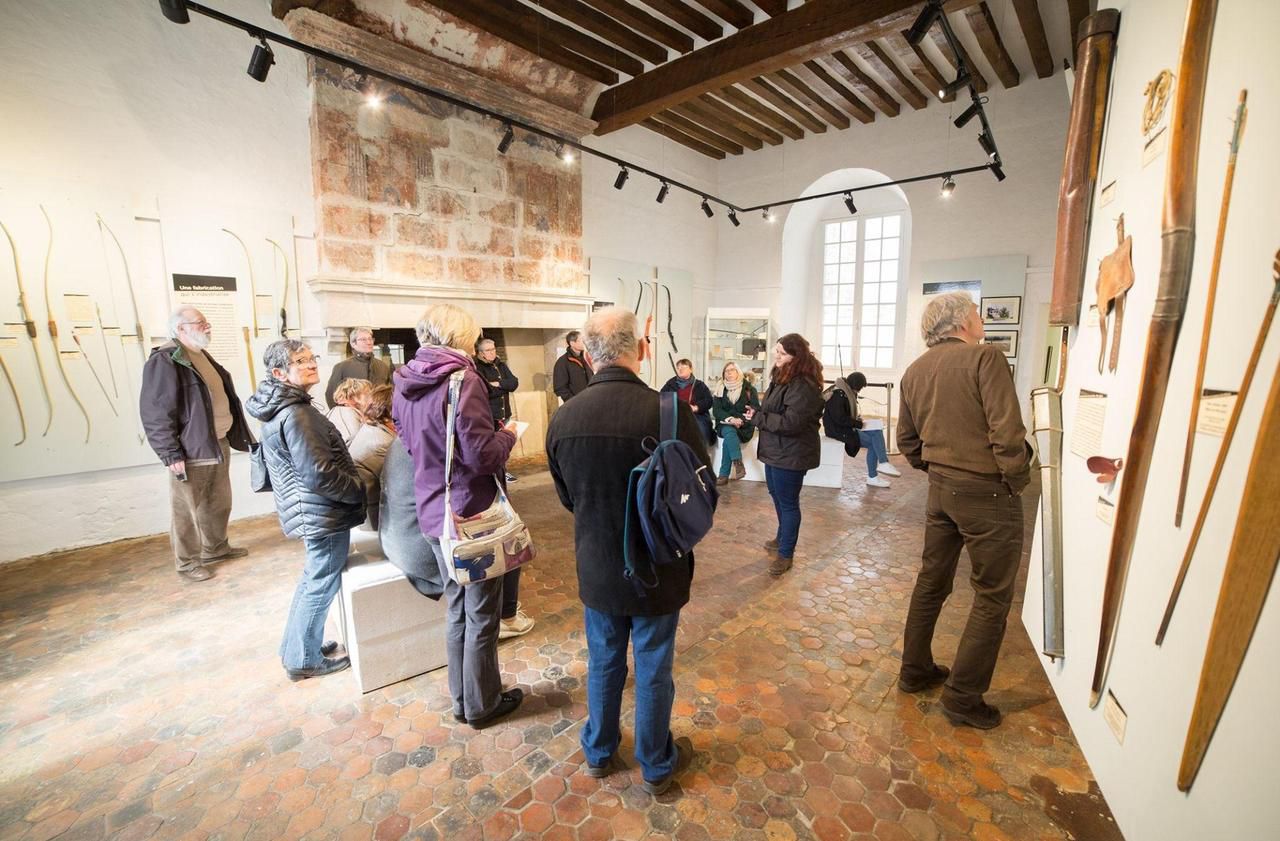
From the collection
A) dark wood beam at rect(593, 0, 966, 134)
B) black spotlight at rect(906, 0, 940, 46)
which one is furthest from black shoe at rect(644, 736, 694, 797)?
dark wood beam at rect(593, 0, 966, 134)

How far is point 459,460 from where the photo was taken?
1834mm

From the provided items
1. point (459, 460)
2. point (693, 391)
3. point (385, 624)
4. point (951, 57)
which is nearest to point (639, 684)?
point (459, 460)

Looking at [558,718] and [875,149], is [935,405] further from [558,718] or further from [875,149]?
[875,149]

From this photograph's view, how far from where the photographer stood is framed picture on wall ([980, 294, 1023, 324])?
630 cm

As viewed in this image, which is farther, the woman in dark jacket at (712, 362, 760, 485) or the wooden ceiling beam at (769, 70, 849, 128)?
the wooden ceiling beam at (769, 70, 849, 128)

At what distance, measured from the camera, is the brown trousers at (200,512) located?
329 centimetres

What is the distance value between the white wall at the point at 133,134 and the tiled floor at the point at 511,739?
2.64 ft

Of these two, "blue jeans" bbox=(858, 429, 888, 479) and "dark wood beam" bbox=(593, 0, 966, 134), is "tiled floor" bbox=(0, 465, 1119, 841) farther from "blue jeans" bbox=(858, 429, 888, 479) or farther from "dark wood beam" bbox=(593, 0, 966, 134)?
"dark wood beam" bbox=(593, 0, 966, 134)

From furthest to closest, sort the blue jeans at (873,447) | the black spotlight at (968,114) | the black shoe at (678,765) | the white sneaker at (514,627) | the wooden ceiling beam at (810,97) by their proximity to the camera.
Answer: the wooden ceiling beam at (810,97) → the blue jeans at (873,447) → the black spotlight at (968,114) → the white sneaker at (514,627) → the black shoe at (678,765)

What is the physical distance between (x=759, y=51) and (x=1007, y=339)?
177 inches

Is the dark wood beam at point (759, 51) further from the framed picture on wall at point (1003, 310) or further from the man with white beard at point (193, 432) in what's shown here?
the man with white beard at point (193, 432)

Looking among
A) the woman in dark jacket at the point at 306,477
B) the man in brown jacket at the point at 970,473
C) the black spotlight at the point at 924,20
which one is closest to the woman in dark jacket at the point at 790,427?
the man in brown jacket at the point at 970,473

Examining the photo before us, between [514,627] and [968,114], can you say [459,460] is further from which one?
[968,114]

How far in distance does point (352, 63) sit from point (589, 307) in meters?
3.30
